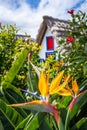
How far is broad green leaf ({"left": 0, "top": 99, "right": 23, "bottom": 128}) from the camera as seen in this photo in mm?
1301

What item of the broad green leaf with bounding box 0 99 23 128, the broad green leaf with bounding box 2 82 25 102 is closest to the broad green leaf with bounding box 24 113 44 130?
the broad green leaf with bounding box 0 99 23 128

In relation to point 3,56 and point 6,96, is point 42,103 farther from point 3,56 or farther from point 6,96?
point 3,56

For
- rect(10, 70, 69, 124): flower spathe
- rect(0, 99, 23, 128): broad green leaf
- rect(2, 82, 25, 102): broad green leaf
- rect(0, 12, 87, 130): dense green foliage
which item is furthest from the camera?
rect(2, 82, 25, 102): broad green leaf

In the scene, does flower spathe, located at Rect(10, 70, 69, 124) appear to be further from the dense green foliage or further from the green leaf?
the green leaf

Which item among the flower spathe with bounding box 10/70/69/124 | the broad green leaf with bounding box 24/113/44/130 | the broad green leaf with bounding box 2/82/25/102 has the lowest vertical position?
the broad green leaf with bounding box 24/113/44/130

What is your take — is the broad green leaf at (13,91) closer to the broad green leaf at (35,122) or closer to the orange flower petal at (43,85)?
the broad green leaf at (35,122)

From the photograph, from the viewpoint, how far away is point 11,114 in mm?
1347

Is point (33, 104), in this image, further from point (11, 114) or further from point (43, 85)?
point (11, 114)

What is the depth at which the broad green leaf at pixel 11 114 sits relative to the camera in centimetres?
130

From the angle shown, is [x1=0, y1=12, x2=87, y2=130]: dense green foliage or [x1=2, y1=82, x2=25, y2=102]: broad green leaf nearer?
[x1=0, y1=12, x2=87, y2=130]: dense green foliage

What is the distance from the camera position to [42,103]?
42.6 inches

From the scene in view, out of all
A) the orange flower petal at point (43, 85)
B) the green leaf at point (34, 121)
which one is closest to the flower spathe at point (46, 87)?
the orange flower petal at point (43, 85)

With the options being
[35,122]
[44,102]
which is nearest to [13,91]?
[35,122]

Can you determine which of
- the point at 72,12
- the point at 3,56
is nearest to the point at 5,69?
the point at 3,56
